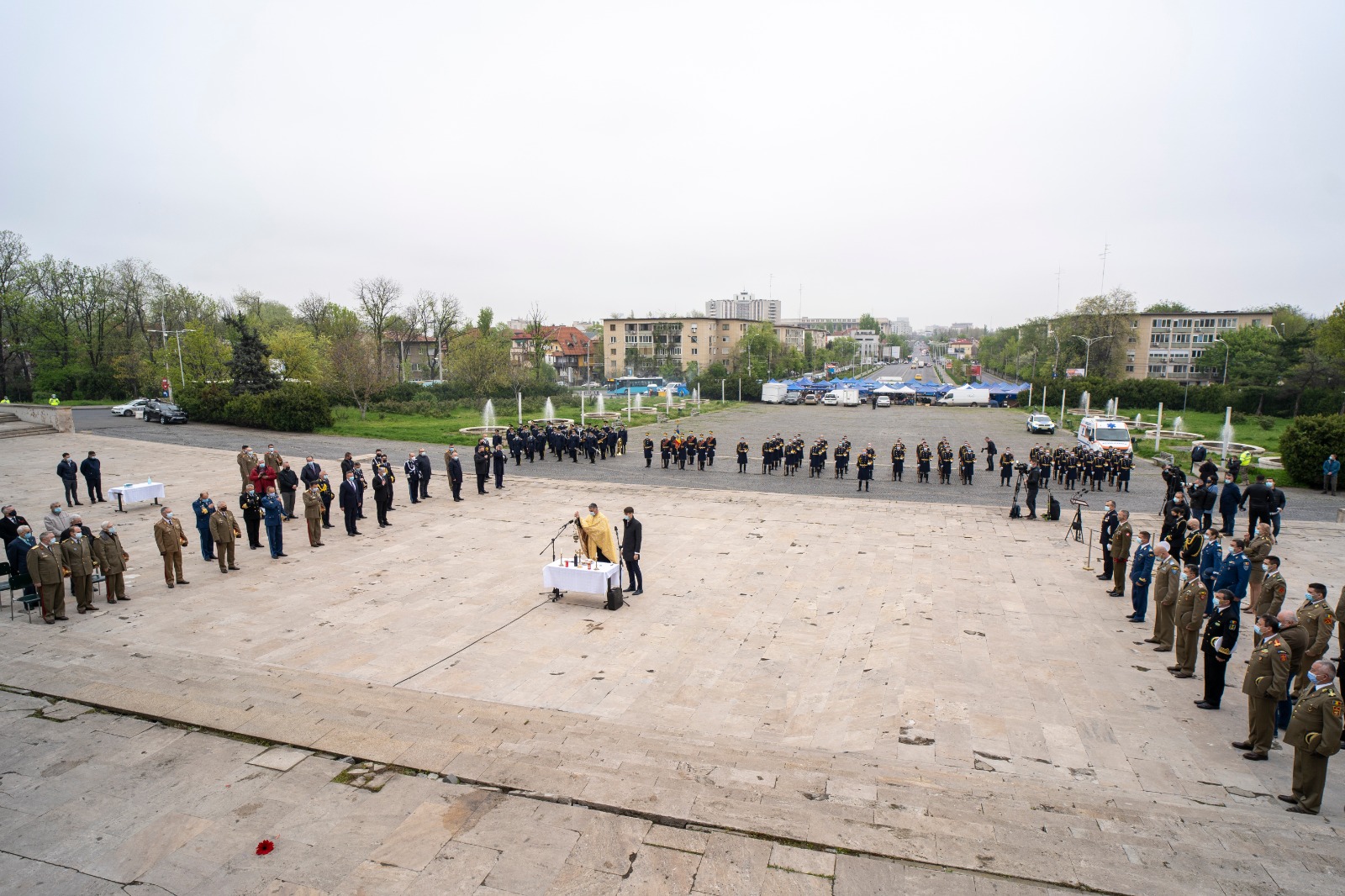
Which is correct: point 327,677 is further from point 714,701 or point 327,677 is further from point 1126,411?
point 1126,411

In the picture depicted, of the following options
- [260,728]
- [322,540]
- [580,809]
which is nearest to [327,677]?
[260,728]

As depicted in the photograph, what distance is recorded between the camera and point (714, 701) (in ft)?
24.8

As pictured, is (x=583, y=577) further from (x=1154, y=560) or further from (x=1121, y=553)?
(x=1154, y=560)

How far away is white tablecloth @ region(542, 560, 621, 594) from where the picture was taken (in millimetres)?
10391

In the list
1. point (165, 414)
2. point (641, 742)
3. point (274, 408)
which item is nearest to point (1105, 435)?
point (641, 742)

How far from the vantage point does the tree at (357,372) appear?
126 ft

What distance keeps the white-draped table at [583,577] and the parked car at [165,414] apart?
32787mm

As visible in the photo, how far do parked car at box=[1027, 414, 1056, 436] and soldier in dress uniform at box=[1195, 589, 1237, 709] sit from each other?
33650 millimetres

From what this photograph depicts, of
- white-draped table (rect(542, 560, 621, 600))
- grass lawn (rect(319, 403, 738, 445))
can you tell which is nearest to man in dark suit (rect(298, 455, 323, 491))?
white-draped table (rect(542, 560, 621, 600))

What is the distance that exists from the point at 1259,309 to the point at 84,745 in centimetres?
10378

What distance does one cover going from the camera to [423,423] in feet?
122

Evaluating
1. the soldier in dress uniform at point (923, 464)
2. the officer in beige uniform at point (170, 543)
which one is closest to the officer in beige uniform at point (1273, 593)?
the soldier in dress uniform at point (923, 464)

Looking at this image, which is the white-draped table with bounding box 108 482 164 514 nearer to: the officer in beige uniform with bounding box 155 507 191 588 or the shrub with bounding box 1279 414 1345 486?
the officer in beige uniform with bounding box 155 507 191 588

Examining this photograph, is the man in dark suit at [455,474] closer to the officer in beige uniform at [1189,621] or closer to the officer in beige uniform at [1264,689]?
the officer in beige uniform at [1189,621]
